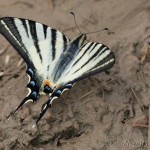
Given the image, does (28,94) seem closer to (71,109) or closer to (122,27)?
(71,109)

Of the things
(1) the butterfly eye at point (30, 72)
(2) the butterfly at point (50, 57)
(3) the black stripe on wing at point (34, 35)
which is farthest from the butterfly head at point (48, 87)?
(3) the black stripe on wing at point (34, 35)

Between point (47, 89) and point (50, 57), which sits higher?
point (50, 57)

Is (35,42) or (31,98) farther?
(35,42)

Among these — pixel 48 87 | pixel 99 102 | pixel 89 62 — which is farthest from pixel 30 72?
pixel 99 102

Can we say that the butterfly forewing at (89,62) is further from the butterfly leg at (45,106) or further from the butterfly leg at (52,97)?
the butterfly leg at (45,106)

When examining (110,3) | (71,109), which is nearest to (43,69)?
(71,109)

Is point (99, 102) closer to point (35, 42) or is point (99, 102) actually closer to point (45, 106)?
point (45, 106)
